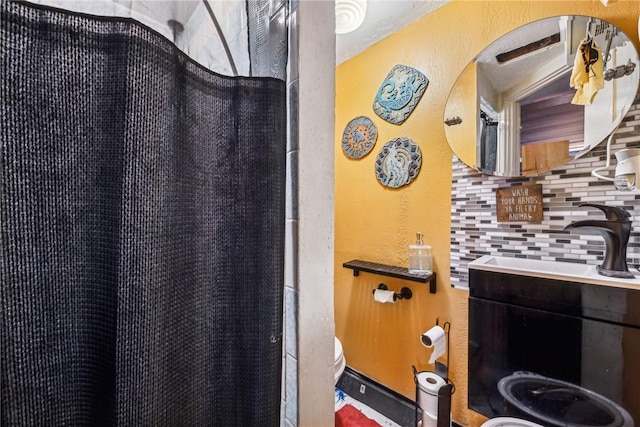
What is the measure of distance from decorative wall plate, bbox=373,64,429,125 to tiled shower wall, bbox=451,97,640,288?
44 centimetres

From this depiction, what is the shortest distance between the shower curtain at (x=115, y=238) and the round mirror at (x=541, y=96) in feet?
4.09

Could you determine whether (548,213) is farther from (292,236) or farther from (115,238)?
(115,238)

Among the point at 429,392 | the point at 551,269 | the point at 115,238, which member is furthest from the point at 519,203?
the point at 115,238

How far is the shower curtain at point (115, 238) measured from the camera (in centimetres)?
34

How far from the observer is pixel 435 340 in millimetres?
1259

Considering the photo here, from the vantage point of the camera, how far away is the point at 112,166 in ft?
1.29

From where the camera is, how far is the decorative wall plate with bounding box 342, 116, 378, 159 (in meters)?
1.73

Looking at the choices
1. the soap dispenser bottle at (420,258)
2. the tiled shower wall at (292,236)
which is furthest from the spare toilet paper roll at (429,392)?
the tiled shower wall at (292,236)

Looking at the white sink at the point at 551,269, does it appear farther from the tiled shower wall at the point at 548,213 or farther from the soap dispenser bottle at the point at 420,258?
the soap dispenser bottle at the point at 420,258

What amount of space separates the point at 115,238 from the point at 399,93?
161 centimetres

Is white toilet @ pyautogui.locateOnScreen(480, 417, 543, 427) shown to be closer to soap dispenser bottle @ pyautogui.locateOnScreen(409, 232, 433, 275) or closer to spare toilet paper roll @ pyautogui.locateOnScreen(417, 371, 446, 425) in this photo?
spare toilet paper roll @ pyautogui.locateOnScreen(417, 371, 446, 425)

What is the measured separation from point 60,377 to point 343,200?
1667mm

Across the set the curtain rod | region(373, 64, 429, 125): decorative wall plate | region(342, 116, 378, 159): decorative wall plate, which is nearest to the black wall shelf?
region(342, 116, 378, 159): decorative wall plate

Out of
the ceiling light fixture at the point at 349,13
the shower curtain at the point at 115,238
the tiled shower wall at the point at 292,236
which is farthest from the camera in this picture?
the ceiling light fixture at the point at 349,13
